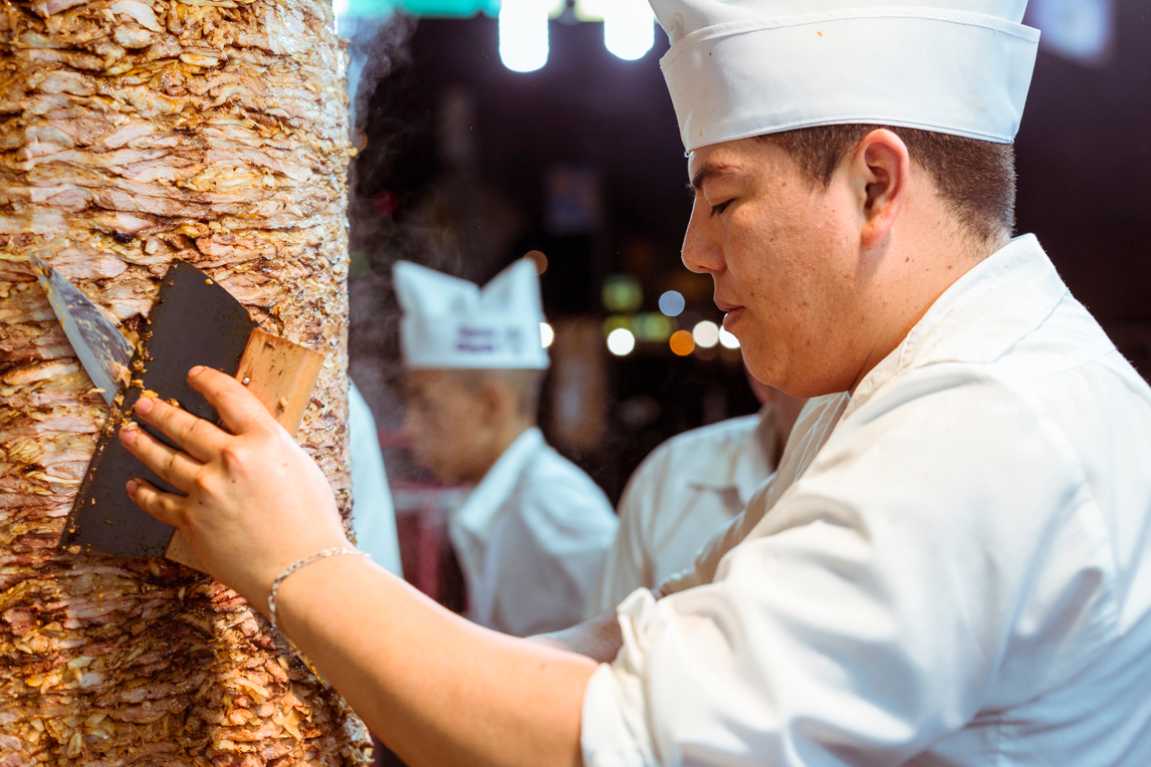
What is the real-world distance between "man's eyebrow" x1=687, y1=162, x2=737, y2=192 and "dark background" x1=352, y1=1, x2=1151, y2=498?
4.64 feet

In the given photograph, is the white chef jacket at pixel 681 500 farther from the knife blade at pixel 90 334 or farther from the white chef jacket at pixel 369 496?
the knife blade at pixel 90 334

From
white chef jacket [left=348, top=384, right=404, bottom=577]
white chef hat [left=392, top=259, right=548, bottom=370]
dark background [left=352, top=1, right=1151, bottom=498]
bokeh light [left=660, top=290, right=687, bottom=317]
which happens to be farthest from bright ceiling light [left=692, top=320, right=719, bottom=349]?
white chef jacket [left=348, top=384, right=404, bottom=577]

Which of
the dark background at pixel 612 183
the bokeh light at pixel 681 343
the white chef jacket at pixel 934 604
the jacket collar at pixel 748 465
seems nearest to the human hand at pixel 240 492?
the white chef jacket at pixel 934 604

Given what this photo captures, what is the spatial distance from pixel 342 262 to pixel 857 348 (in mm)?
719

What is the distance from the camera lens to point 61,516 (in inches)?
51.0

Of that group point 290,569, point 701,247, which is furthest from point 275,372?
point 701,247

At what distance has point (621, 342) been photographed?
28.9ft

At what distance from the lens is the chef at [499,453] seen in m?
4.18

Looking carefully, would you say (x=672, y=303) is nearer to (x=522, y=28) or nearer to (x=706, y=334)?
(x=706, y=334)

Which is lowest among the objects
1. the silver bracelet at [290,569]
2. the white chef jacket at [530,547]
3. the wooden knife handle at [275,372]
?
the white chef jacket at [530,547]

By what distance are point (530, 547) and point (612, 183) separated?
4384mm

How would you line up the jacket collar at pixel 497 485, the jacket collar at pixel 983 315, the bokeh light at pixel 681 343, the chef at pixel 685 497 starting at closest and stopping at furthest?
the jacket collar at pixel 983 315, the chef at pixel 685 497, the jacket collar at pixel 497 485, the bokeh light at pixel 681 343

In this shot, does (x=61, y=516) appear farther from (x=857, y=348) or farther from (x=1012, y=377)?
(x=1012, y=377)

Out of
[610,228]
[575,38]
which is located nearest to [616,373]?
[610,228]
